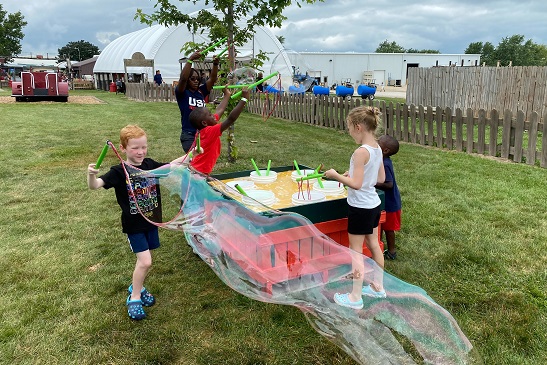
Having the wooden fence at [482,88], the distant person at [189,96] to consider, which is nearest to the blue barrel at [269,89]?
the distant person at [189,96]

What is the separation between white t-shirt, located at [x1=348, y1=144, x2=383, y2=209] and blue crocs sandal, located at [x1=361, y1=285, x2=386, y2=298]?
2.93ft

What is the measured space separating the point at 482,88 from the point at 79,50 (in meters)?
128

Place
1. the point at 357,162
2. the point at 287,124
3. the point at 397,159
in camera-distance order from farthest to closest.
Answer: the point at 287,124 → the point at 397,159 → the point at 357,162

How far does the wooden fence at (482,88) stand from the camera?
13883mm

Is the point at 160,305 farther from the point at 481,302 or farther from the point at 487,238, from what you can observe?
the point at 487,238

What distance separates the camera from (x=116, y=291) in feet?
13.1

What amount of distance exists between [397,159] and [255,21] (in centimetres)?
411

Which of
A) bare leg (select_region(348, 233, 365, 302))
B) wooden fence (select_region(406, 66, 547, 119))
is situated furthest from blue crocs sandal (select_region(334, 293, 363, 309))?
wooden fence (select_region(406, 66, 547, 119))

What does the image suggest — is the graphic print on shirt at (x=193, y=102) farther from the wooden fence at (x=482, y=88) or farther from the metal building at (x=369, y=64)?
the metal building at (x=369, y=64)

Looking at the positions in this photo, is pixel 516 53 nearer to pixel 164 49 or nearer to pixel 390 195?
pixel 164 49

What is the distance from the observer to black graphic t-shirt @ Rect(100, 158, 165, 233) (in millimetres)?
3379

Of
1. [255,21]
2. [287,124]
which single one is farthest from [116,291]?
[287,124]

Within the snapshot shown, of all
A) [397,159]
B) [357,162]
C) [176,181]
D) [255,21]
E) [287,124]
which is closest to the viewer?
[357,162]

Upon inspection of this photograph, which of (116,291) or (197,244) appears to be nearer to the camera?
(197,244)
